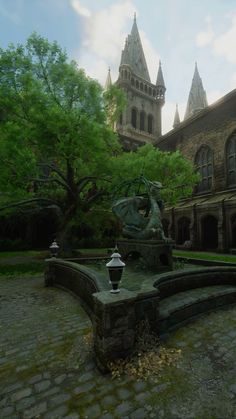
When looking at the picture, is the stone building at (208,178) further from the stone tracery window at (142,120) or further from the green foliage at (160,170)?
the stone tracery window at (142,120)

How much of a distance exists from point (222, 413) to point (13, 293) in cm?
670

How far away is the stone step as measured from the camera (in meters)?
4.36

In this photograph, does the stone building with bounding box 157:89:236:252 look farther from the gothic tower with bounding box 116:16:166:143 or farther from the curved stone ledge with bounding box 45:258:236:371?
the gothic tower with bounding box 116:16:166:143

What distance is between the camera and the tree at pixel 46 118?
32.9 feet

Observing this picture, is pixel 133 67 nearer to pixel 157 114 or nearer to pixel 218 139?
pixel 157 114

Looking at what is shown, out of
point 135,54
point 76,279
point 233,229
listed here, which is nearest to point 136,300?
point 76,279

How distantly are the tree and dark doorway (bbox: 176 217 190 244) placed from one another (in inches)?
585

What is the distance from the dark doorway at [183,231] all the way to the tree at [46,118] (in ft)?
48.7

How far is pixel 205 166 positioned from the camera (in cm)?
2564

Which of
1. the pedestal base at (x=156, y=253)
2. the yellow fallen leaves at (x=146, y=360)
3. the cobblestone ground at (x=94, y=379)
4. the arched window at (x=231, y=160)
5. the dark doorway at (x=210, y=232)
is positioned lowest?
the cobblestone ground at (x=94, y=379)

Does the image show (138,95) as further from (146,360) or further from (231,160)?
(146,360)

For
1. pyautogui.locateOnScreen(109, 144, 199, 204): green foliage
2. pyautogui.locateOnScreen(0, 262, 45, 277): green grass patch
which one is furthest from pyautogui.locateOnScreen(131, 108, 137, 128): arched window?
pyautogui.locateOnScreen(0, 262, 45, 277): green grass patch

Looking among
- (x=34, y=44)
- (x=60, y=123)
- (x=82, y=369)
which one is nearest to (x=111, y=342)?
(x=82, y=369)

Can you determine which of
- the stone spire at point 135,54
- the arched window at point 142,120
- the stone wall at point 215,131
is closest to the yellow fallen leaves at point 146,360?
the stone wall at point 215,131
